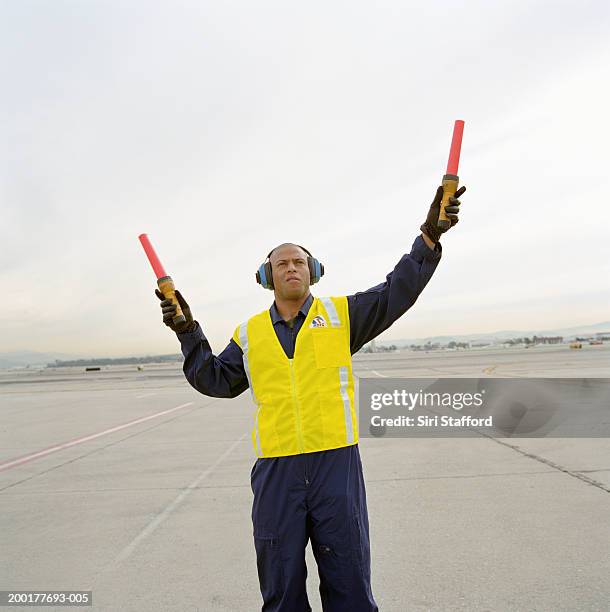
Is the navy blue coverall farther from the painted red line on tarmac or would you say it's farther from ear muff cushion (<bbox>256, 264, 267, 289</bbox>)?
the painted red line on tarmac

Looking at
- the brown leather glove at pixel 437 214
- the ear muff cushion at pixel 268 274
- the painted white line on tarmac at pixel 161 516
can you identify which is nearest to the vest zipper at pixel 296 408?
the ear muff cushion at pixel 268 274

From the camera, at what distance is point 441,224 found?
234cm

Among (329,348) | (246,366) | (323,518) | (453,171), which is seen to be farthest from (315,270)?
(323,518)

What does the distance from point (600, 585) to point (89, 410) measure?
45.5 feet

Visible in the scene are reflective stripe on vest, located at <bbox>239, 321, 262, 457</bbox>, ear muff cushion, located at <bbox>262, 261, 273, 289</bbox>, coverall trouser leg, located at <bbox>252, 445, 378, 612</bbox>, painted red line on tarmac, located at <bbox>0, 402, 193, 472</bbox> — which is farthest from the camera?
painted red line on tarmac, located at <bbox>0, 402, 193, 472</bbox>

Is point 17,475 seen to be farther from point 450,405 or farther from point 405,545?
point 450,405

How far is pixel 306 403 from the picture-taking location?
243cm

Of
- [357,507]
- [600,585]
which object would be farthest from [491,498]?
[357,507]

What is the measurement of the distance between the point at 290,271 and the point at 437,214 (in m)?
0.73

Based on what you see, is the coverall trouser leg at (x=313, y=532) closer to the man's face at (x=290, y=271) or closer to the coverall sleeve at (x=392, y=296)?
the coverall sleeve at (x=392, y=296)

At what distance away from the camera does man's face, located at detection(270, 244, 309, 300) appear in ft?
8.46

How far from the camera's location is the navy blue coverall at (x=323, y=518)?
2.28 m

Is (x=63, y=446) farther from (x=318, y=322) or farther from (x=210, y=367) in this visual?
(x=318, y=322)

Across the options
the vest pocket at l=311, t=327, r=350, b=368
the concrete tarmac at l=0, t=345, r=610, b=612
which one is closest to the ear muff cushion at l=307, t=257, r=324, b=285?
the vest pocket at l=311, t=327, r=350, b=368
